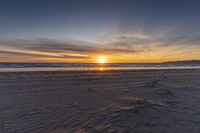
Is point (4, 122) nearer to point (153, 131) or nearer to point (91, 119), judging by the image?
point (91, 119)

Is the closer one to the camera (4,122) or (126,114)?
(4,122)

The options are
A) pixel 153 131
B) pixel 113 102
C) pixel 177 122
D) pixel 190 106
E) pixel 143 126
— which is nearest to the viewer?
pixel 153 131

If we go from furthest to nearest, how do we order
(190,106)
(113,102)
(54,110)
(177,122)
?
(113,102) → (190,106) → (54,110) → (177,122)

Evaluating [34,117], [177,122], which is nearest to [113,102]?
[177,122]

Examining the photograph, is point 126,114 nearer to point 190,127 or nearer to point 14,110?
point 190,127

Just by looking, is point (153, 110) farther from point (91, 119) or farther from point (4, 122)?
point (4, 122)

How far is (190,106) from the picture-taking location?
25.8 ft

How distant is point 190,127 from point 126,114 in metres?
2.26

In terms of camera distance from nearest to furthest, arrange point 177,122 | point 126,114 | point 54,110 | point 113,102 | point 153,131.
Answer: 1. point 153,131
2. point 177,122
3. point 126,114
4. point 54,110
5. point 113,102

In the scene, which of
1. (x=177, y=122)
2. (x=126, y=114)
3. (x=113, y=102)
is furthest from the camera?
(x=113, y=102)

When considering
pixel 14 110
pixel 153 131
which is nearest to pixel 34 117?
pixel 14 110

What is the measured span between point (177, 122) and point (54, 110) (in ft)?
15.9

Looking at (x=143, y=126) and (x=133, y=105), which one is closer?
(x=143, y=126)

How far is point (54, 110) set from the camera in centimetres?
707
